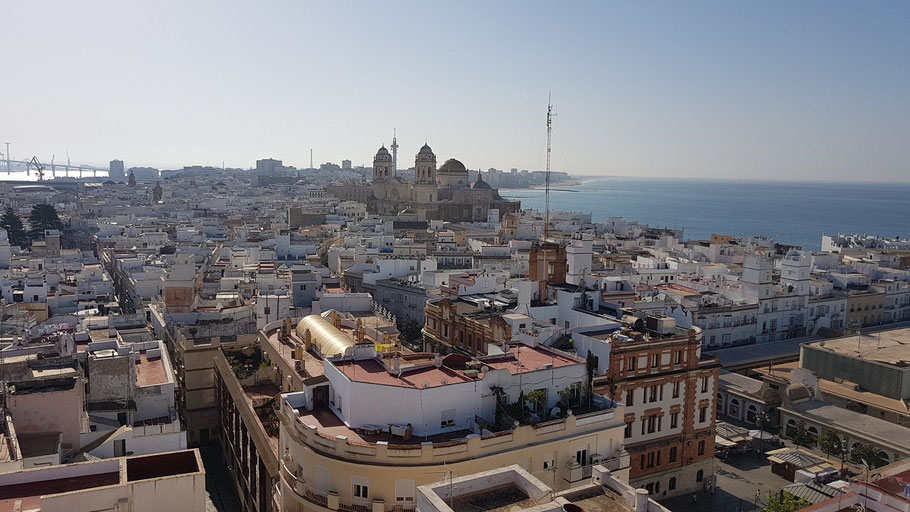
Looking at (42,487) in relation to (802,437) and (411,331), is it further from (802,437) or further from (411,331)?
(411,331)

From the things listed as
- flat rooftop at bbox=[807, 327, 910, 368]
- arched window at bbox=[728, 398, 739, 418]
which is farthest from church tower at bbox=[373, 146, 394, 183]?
arched window at bbox=[728, 398, 739, 418]

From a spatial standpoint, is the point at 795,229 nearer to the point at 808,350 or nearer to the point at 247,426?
the point at 808,350

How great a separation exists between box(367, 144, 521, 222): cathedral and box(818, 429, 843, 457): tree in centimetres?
8817

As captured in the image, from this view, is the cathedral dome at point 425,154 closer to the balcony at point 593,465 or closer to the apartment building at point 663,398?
the apartment building at point 663,398

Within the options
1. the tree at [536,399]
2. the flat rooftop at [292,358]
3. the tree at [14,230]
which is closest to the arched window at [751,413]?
the tree at [536,399]

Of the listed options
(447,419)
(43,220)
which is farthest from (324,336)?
(43,220)

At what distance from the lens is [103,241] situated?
82188mm

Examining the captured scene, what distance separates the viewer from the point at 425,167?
128125 millimetres

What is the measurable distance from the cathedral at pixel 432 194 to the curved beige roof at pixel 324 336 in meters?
85.1

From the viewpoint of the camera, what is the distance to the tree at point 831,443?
110 feet

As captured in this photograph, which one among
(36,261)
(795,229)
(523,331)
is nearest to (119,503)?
(523,331)

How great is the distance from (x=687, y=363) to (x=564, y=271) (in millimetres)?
9498

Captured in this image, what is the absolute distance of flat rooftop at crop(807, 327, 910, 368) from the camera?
4128 cm

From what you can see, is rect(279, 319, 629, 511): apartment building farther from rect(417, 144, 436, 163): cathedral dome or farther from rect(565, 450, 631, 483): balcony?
rect(417, 144, 436, 163): cathedral dome
